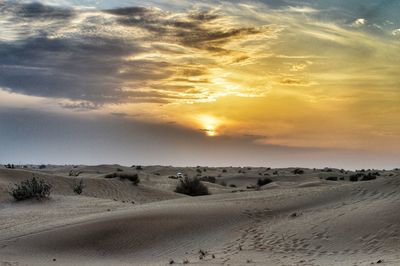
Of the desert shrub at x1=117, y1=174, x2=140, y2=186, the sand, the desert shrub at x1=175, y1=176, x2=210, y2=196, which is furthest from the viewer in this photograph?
the desert shrub at x1=117, y1=174, x2=140, y2=186

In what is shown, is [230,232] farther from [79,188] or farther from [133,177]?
[133,177]

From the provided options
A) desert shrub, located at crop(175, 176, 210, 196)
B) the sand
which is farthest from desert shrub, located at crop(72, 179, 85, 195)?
the sand

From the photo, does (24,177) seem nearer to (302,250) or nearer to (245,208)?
(245,208)

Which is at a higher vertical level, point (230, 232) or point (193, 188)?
point (193, 188)

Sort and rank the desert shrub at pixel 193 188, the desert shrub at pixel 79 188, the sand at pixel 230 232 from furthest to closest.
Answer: the desert shrub at pixel 193 188, the desert shrub at pixel 79 188, the sand at pixel 230 232

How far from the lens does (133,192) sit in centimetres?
4659

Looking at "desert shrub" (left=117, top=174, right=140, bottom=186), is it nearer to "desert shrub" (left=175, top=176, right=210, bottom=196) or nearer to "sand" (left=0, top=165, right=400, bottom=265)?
"desert shrub" (left=175, top=176, right=210, bottom=196)

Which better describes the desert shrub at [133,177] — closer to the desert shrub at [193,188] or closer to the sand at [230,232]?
the desert shrub at [193,188]

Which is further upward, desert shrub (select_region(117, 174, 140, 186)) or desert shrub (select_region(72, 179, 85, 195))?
desert shrub (select_region(117, 174, 140, 186))

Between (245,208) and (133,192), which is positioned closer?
(245,208)

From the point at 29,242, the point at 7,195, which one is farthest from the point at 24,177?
the point at 29,242

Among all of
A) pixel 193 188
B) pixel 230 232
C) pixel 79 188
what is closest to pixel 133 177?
pixel 193 188

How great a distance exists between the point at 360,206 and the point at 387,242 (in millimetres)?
4277

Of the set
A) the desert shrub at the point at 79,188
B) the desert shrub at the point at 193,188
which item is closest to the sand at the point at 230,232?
the desert shrub at the point at 79,188
